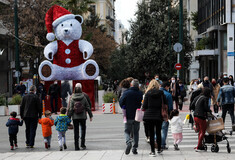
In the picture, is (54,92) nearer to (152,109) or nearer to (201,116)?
(201,116)

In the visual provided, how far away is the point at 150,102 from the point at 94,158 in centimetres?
172

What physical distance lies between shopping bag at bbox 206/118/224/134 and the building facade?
31.3 metres

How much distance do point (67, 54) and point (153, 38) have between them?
76.6 feet

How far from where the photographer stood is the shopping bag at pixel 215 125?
11383 mm

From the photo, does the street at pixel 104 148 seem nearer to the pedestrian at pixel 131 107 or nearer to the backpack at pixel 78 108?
the pedestrian at pixel 131 107

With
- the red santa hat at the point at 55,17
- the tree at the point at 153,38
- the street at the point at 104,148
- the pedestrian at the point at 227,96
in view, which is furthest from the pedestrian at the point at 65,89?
the tree at the point at 153,38

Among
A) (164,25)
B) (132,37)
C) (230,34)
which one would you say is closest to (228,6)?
(230,34)

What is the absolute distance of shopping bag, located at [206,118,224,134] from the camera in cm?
1138

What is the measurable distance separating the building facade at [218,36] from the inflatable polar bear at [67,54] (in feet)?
62.5

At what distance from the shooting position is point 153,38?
48.6 m

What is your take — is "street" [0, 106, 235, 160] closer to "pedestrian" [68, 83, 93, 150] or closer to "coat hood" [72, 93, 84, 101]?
"pedestrian" [68, 83, 93, 150]

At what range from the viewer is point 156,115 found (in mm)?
10898

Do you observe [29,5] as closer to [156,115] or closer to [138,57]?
[138,57]

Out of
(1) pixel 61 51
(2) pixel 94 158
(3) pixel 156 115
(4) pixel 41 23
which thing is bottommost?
(2) pixel 94 158
